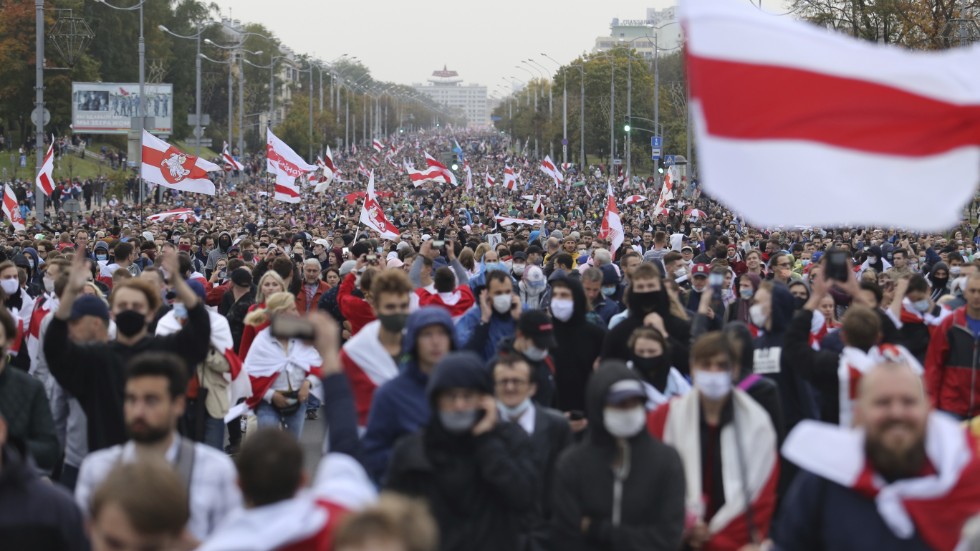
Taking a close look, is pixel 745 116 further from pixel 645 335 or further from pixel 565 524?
pixel 645 335

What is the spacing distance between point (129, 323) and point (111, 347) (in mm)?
161

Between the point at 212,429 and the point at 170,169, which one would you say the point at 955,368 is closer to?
the point at 212,429

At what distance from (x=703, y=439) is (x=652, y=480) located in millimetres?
641

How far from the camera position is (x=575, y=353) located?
908 cm

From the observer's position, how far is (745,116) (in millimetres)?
5328

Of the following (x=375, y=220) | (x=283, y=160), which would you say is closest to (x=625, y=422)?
(x=375, y=220)

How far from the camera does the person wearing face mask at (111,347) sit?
727 centimetres

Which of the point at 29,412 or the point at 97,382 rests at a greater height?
the point at 97,382

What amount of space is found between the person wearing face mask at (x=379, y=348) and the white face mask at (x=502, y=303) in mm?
1778

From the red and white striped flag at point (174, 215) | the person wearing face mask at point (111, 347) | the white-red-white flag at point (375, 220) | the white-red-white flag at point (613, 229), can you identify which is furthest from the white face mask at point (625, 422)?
the red and white striped flag at point (174, 215)

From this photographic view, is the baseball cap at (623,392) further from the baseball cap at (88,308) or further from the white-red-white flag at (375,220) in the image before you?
the white-red-white flag at (375,220)

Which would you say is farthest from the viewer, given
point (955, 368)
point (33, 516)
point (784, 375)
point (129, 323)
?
point (955, 368)

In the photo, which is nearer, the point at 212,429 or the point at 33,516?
the point at 33,516

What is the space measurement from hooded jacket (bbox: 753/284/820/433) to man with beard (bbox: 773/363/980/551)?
3.91m
